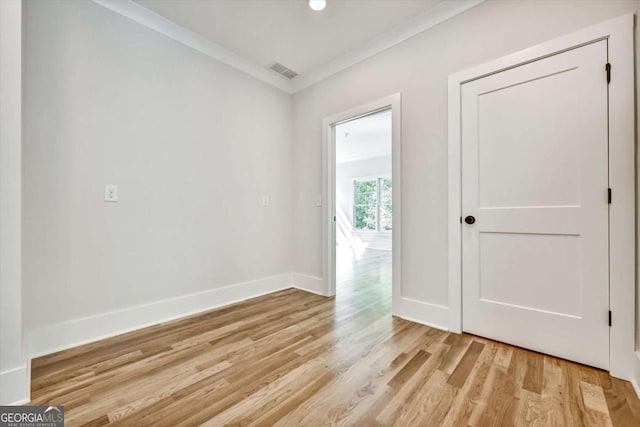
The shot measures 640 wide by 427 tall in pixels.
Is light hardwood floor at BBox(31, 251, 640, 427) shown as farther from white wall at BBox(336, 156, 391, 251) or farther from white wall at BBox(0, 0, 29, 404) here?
white wall at BBox(336, 156, 391, 251)

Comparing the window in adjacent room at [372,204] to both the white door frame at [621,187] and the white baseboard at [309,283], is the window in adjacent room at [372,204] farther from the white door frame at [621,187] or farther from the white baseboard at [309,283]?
the white door frame at [621,187]

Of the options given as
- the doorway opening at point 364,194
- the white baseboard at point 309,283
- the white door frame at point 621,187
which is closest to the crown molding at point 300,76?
the white door frame at point 621,187

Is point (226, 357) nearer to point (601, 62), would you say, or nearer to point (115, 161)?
point (115, 161)

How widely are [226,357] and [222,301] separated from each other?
111 cm

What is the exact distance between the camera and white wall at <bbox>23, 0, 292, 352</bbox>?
6.21 ft

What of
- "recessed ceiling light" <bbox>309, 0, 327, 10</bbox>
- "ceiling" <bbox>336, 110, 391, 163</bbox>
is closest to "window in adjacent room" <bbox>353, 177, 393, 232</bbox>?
"ceiling" <bbox>336, 110, 391, 163</bbox>

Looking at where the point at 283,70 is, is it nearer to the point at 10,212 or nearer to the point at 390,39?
the point at 390,39

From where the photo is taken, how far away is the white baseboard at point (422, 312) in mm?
2232

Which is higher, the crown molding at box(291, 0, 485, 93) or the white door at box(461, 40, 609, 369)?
the crown molding at box(291, 0, 485, 93)

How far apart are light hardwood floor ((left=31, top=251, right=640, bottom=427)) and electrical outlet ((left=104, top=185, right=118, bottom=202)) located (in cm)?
107

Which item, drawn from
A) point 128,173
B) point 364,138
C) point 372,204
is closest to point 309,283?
point 128,173

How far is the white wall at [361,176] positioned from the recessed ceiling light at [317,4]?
18.8ft

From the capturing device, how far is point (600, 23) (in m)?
1.63

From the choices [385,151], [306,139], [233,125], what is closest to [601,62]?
[306,139]
